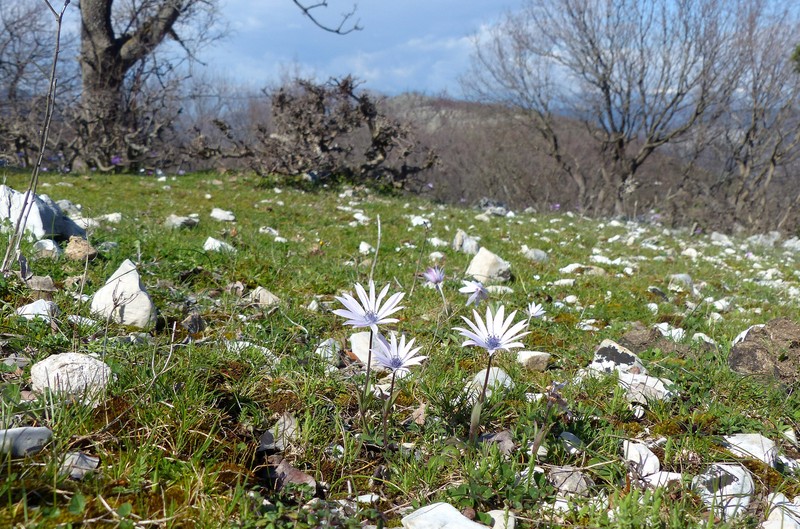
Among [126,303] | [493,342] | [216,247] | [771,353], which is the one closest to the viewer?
[493,342]

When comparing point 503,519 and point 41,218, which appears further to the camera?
point 41,218

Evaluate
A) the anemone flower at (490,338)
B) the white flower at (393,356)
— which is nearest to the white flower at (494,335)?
the anemone flower at (490,338)

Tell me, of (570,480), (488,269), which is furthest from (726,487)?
(488,269)

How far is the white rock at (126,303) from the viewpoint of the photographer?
2461mm

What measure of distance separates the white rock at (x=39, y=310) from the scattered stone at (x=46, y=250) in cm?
106

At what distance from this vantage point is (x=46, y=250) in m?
3.31

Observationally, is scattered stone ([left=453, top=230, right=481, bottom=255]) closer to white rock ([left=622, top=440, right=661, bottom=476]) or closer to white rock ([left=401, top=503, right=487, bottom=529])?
white rock ([left=622, top=440, right=661, bottom=476])

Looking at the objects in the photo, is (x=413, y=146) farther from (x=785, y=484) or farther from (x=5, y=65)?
(x=5, y=65)

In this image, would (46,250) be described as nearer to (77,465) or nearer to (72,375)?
(72,375)

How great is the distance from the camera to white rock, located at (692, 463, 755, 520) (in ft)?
5.08

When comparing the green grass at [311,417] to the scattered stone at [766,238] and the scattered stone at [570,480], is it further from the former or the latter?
the scattered stone at [766,238]

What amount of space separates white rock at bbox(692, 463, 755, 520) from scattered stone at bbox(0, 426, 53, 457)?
1.90 meters

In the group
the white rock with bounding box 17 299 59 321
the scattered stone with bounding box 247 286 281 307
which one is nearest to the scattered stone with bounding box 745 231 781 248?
the scattered stone with bounding box 247 286 281 307

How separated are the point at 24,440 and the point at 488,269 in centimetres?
362
